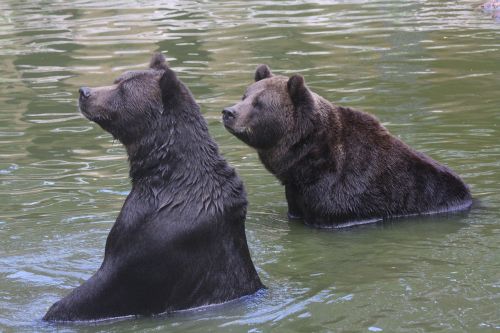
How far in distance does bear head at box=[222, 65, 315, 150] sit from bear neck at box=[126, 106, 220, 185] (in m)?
2.12

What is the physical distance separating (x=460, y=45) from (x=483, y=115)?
6.16 meters

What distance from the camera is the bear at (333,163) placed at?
9.57 m

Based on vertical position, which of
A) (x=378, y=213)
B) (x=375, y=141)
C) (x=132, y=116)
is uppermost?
(x=132, y=116)

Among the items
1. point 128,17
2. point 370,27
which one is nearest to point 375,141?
point 370,27

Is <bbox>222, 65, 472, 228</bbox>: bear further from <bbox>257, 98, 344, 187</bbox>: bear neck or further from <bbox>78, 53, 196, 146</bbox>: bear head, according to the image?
<bbox>78, 53, 196, 146</bbox>: bear head

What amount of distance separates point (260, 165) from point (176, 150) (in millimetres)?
4482

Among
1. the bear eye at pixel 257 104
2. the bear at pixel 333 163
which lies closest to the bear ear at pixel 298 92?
the bear at pixel 333 163

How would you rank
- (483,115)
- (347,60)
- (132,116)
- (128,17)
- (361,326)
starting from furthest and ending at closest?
1. (128,17)
2. (347,60)
3. (483,115)
4. (132,116)
5. (361,326)

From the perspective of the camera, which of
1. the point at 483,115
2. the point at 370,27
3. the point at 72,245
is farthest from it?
the point at 370,27

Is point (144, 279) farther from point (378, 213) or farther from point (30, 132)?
point (30, 132)

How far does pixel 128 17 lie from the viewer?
26.1 m

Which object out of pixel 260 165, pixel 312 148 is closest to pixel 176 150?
pixel 312 148

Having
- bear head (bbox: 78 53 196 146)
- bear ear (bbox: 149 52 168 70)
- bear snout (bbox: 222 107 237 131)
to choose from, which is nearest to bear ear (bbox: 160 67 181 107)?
bear head (bbox: 78 53 196 146)

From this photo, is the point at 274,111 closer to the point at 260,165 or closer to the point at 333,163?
the point at 333,163
